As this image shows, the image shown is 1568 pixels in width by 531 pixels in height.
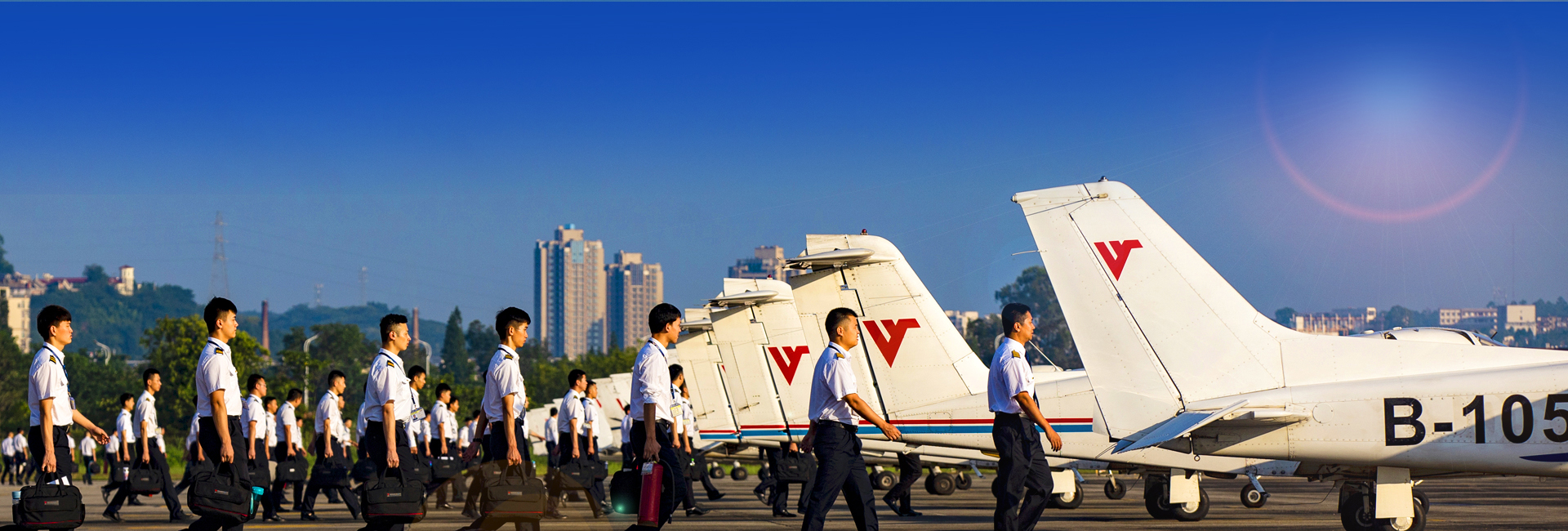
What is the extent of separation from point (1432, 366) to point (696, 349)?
16128 mm

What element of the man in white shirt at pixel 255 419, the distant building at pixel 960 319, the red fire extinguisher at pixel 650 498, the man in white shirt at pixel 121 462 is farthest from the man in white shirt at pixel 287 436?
the distant building at pixel 960 319

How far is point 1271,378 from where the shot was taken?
12.1 m

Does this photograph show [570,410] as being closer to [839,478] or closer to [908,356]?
[908,356]

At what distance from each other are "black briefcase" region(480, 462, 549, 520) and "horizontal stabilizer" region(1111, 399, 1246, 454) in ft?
16.2

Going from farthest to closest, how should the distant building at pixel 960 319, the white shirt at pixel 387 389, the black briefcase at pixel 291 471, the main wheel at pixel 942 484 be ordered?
the distant building at pixel 960 319, the main wheel at pixel 942 484, the black briefcase at pixel 291 471, the white shirt at pixel 387 389

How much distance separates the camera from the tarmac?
14498 millimetres

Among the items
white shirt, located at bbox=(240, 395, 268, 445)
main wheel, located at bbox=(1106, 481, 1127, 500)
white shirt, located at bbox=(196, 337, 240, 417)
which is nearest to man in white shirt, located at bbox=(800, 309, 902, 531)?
white shirt, located at bbox=(196, 337, 240, 417)

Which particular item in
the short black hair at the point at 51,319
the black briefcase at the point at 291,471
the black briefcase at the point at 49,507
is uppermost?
the short black hair at the point at 51,319

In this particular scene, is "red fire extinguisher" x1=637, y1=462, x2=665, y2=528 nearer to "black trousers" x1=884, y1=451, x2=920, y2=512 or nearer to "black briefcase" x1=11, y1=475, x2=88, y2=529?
"black briefcase" x1=11, y1=475, x2=88, y2=529

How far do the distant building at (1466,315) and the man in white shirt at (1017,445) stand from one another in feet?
24.7

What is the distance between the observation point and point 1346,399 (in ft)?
37.6

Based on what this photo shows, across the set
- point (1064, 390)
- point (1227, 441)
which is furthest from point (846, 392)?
point (1064, 390)

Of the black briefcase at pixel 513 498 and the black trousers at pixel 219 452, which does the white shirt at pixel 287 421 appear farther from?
the black briefcase at pixel 513 498

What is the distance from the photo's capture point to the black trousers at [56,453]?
941 centimetres
